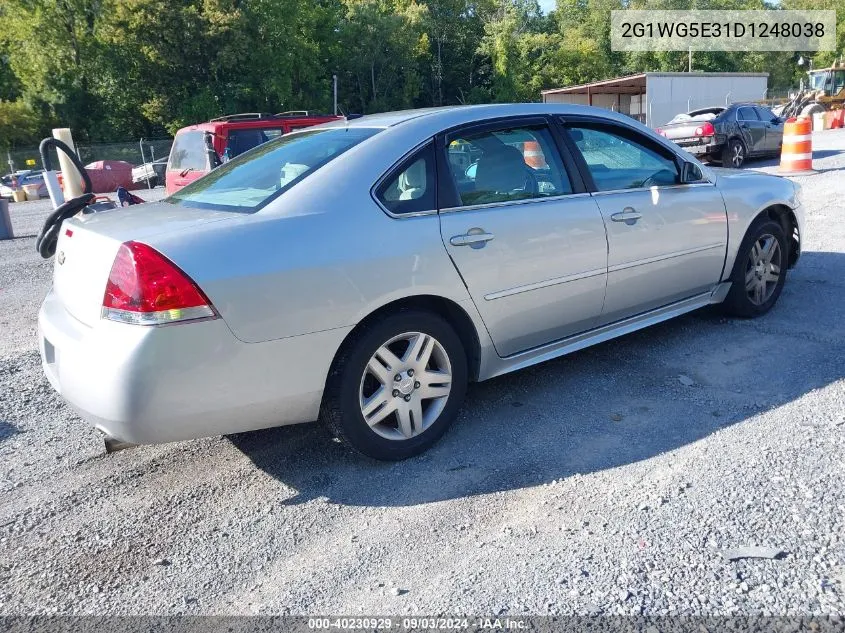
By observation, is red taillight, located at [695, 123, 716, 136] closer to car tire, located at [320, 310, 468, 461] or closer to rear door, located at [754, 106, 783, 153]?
rear door, located at [754, 106, 783, 153]

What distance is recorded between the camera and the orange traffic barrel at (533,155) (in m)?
3.80

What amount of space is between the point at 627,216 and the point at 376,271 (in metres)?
1.72

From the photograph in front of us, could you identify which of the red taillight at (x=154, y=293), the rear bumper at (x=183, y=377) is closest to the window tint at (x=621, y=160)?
the rear bumper at (x=183, y=377)

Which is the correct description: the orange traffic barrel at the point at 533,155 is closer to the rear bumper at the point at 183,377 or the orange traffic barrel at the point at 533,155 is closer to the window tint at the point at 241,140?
the rear bumper at the point at 183,377

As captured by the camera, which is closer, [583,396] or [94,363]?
[94,363]

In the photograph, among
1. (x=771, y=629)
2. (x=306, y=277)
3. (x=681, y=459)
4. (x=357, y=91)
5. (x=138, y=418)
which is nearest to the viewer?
(x=771, y=629)

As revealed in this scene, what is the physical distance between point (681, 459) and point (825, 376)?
4.55 feet

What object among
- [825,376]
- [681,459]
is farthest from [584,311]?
[825,376]

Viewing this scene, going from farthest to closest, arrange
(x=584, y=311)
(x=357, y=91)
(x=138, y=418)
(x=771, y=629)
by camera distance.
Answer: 1. (x=357, y=91)
2. (x=584, y=311)
3. (x=138, y=418)
4. (x=771, y=629)

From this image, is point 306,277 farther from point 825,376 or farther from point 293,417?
point 825,376

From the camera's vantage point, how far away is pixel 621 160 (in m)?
4.27

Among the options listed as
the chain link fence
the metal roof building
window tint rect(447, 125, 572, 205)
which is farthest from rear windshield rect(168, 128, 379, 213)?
the chain link fence

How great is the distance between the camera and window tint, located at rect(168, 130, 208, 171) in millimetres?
11529

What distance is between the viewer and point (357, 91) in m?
51.2
